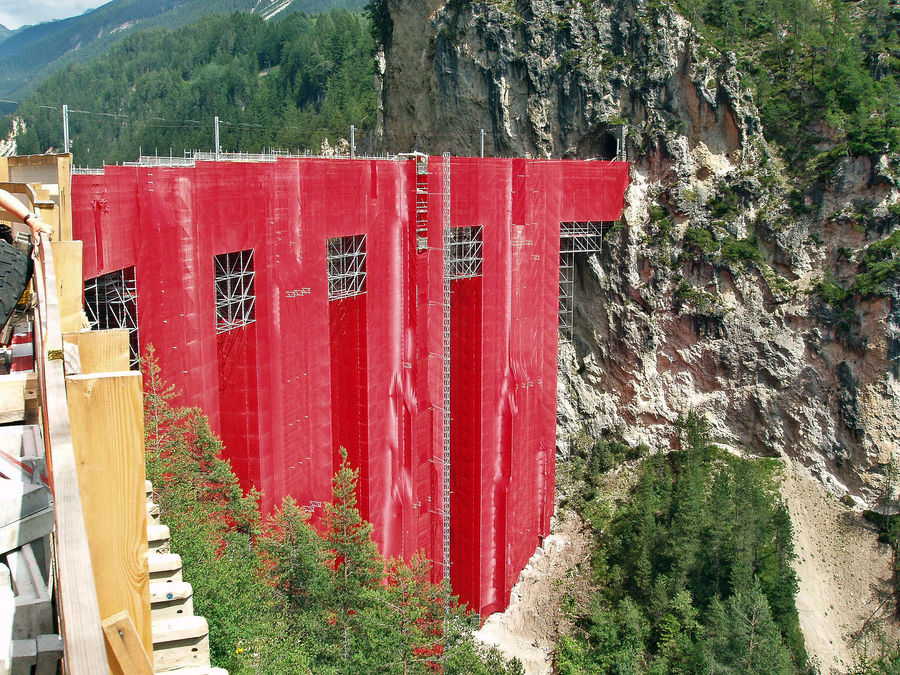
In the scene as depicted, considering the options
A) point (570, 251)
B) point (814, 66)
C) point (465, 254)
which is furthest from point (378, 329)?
point (814, 66)

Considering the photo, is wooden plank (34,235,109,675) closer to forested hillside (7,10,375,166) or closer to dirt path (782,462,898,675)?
dirt path (782,462,898,675)

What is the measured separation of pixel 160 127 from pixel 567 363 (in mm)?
105669

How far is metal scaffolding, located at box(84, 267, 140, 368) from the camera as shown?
18453 mm

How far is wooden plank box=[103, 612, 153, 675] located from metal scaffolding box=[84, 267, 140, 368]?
632 inches

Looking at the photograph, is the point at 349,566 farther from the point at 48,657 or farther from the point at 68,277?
the point at 48,657

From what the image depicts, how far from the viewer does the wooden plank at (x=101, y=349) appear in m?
3.99

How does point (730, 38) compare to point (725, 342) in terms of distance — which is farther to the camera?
point (730, 38)

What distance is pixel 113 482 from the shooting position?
341cm

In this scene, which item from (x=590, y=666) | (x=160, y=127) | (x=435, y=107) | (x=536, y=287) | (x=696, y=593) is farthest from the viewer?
(x=160, y=127)

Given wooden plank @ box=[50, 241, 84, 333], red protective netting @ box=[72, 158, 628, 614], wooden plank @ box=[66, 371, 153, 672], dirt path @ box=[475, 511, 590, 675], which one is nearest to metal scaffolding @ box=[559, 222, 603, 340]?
red protective netting @ box=[72, 158, 628, 614]

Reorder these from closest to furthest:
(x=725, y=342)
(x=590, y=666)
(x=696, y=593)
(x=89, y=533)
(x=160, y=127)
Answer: (x=89, y=533)
(x=590, y=666)
(x=696, y=593)
(x=725, y=342)
(x=160, y=127)

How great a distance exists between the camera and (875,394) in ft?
105

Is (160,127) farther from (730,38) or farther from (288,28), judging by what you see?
(730,38)

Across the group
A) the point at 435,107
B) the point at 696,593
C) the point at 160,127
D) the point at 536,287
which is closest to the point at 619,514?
the point at 696,593
